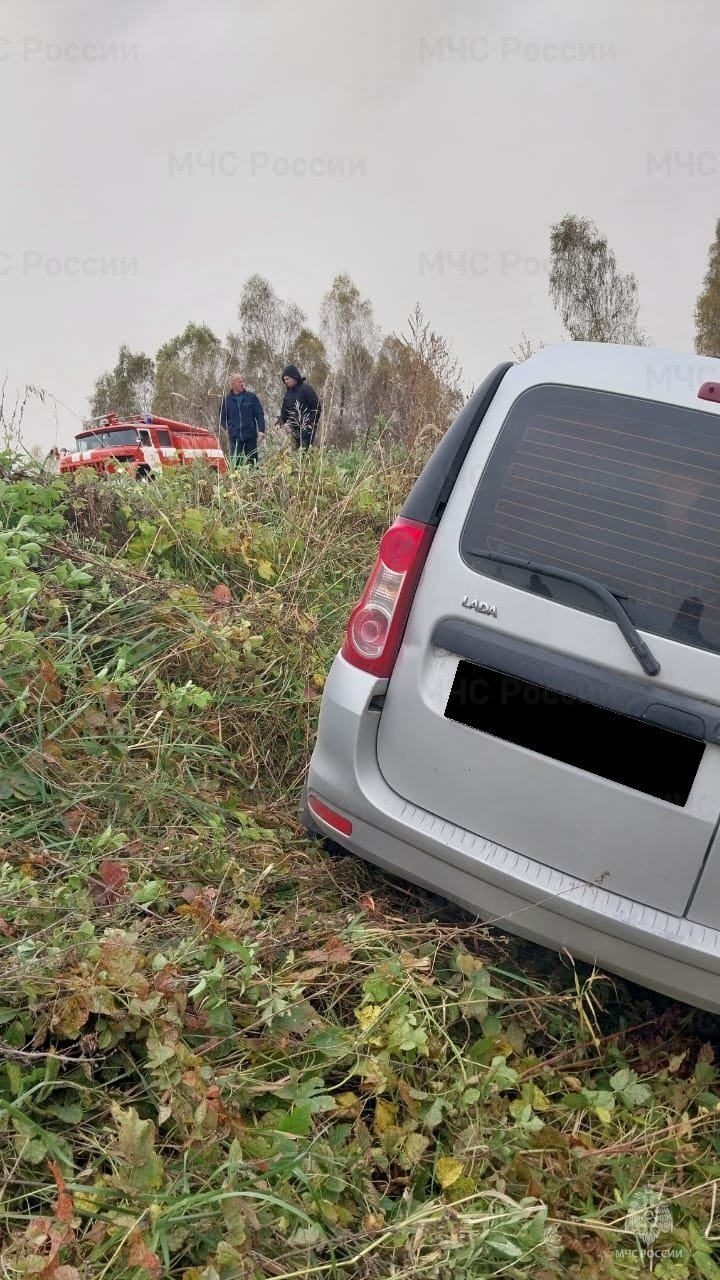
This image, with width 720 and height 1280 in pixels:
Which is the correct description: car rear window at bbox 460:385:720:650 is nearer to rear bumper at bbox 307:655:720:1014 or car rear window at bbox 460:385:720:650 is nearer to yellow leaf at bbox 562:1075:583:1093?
rear bumper at bbox 307:655:720:1014

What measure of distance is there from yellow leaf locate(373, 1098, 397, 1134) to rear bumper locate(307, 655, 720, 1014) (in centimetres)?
54

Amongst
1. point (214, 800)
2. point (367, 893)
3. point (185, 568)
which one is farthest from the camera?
point (185, 568)

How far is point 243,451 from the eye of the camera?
790 centimetres

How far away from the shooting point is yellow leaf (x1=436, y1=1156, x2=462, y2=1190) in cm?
225

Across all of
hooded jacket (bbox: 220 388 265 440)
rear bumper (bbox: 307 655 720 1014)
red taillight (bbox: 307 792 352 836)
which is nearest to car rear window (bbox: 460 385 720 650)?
rear bumper (bbox: 307 655 720 1014)

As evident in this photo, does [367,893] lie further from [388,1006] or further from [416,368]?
[416,368]

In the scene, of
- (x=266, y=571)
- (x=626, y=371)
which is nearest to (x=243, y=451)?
(x=266, y=571)

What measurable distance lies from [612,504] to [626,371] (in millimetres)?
398

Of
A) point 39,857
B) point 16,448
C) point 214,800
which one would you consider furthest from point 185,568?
point 39,857

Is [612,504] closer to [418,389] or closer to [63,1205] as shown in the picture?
[63,1205]

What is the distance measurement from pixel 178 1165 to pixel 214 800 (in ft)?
5.58

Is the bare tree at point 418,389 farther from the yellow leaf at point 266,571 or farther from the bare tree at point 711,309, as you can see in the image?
the bare tree at point 711,309

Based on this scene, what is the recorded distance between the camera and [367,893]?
316 centimetres

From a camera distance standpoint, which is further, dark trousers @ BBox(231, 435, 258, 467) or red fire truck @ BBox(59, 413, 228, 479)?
dark trousers @ BBox(231, 435, 258, 467)
